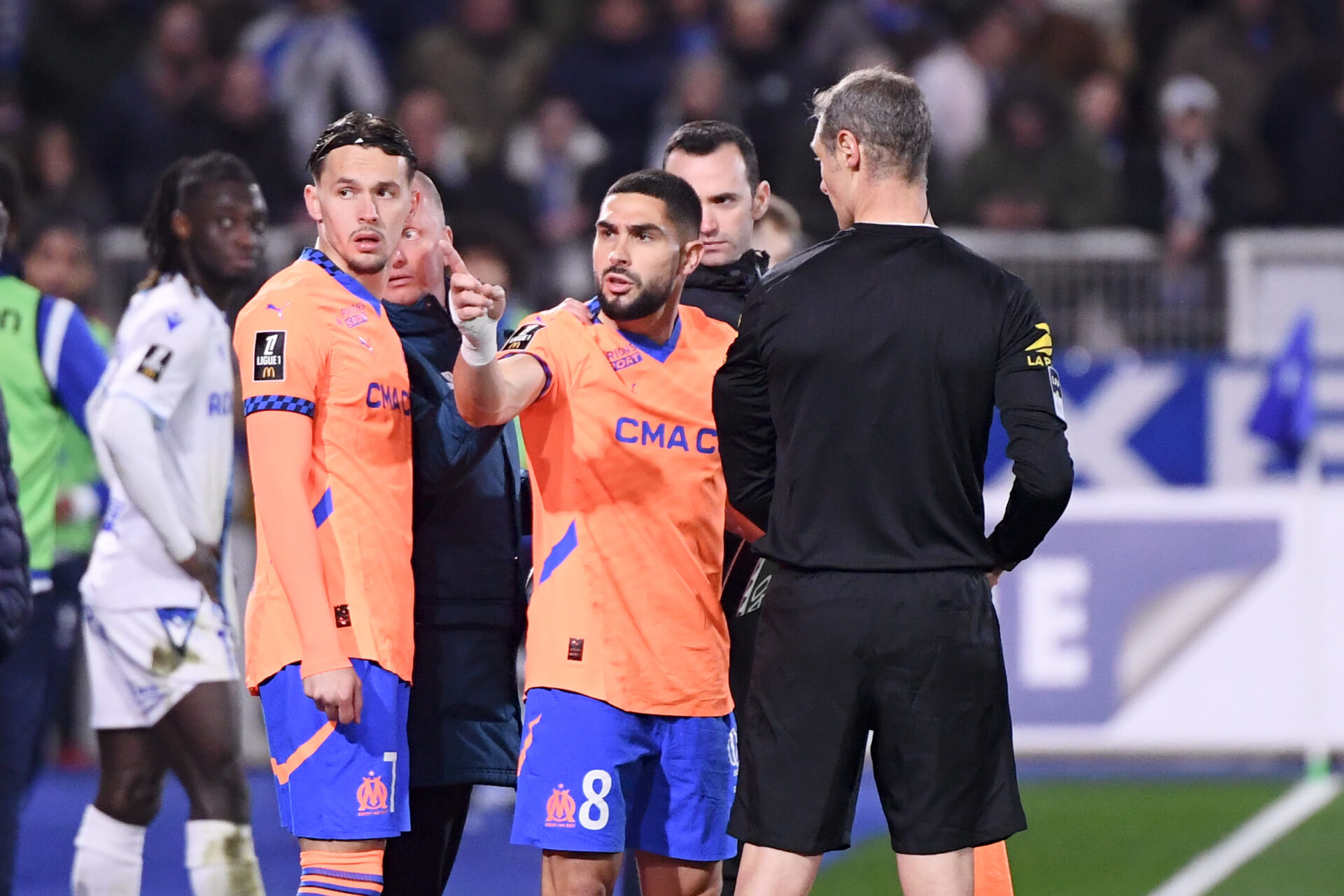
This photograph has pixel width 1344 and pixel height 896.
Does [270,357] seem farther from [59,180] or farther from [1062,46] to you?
[1062,46]

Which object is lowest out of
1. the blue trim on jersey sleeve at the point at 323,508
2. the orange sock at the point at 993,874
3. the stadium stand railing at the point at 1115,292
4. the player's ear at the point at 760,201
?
→ the orange sock at the point at 993,874

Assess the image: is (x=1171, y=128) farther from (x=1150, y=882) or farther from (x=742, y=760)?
(x=742, y=760)

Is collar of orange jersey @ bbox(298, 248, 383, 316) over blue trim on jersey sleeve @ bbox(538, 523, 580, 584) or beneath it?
over

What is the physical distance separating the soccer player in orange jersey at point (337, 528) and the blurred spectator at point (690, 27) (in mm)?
9415

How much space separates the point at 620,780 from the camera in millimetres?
5000

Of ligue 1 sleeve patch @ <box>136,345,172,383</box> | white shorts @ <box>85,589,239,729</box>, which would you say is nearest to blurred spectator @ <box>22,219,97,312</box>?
ligue 1 sleeve patch @ <box>136,345,172,383</box>

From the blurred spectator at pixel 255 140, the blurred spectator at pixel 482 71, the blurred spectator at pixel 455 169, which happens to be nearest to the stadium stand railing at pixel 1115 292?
the blurred spectator at pixel 455 169

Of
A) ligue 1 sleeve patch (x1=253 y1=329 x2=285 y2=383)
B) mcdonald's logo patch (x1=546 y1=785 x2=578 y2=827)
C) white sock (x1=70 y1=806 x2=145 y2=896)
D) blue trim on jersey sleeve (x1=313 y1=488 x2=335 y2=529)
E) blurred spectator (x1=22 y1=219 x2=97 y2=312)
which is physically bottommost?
white sock (x1=70 y1=806 x2=145 y2=896)

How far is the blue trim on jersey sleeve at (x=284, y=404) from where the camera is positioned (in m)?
4.90

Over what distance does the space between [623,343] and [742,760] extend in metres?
1.09

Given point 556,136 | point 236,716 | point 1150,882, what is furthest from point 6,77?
point 1150,882

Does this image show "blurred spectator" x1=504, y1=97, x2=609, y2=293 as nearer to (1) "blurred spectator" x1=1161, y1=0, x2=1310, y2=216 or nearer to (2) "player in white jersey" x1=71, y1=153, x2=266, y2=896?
(1) "blurred spectator" x1=1161, y1=0, x2=1310, y2=216

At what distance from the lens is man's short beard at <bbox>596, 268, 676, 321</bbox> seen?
16.8 feet

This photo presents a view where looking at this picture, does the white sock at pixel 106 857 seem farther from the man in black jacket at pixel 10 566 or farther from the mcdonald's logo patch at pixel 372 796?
the mcdonald's logo patch at pixel 372 796
